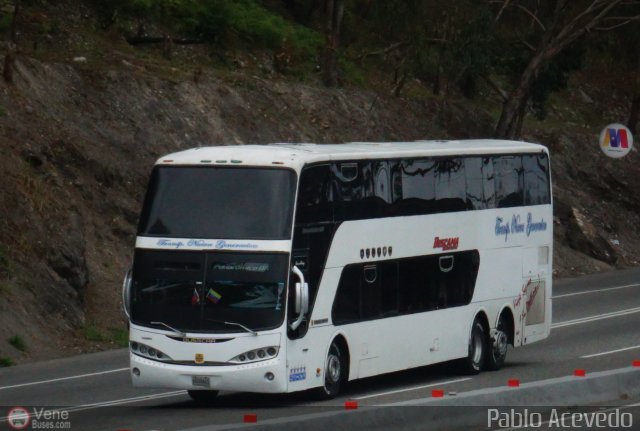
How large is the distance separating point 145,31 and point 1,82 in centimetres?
933

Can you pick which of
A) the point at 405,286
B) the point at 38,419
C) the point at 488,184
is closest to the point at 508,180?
the point at 488,184

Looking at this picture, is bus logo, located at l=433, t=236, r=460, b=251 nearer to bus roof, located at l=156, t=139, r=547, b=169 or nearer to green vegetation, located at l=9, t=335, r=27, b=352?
bus roof, located at l=156, t=139, r=547, b=169

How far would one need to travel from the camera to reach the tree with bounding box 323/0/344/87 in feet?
137

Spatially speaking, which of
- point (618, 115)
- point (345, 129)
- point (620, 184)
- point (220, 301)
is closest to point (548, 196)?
point (220, 301)

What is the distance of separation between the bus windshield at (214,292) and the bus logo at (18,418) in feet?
5.91

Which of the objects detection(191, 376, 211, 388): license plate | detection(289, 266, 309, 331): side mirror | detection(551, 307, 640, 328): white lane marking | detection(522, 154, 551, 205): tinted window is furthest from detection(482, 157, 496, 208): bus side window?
detection(551, 307, 640, 328): white lane marking

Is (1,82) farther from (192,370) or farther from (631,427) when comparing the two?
(631,427)

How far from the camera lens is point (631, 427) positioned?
46.3 ft

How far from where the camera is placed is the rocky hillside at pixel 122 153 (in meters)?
25.9

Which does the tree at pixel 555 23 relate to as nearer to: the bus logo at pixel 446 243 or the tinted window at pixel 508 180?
the tinted window at pixel 508 180

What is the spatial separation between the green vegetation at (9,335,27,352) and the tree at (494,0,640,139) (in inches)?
862

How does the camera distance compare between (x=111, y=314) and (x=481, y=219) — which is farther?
(x=111, y=314)

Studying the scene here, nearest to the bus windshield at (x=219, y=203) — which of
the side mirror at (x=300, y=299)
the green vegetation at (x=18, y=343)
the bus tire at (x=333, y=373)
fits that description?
the side mirror at (x=300, y=299)

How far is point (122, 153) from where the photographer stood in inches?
1256
